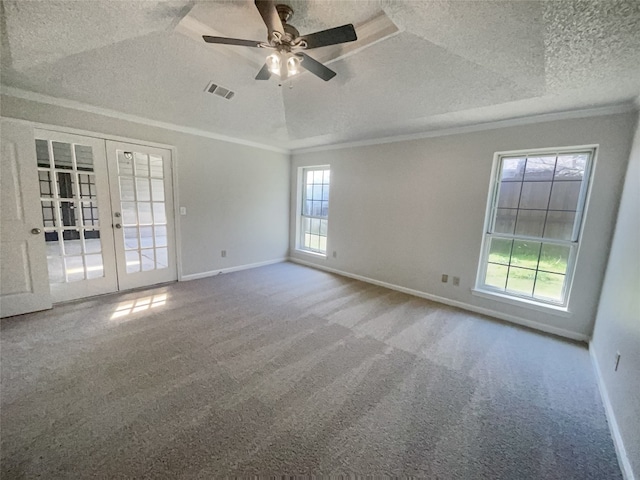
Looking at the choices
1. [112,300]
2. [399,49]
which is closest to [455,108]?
[399,49]

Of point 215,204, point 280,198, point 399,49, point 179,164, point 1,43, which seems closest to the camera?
point 1,43

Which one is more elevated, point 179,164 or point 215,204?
point 179,164

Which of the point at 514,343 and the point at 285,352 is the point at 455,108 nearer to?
the point at 514,343

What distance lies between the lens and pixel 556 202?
284cm

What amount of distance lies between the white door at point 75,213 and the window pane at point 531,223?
5.30 m

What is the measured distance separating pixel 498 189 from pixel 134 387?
4.25m

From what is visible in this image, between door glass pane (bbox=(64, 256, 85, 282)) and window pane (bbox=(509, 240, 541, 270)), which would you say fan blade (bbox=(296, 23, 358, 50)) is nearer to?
window pane (bbox=(509, 240, 541, 270))

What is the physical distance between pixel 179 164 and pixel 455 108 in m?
3.88

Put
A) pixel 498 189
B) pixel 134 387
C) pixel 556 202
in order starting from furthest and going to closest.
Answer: pixel 498 189
pixel 556 202
pixel 134 387

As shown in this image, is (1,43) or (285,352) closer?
(1,43)

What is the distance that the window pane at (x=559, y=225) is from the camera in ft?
9.10

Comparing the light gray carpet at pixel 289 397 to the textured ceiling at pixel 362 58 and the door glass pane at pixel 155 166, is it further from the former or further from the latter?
the textured ceiling at pixel 362 58

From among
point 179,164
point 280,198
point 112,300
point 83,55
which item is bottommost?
point 112,300

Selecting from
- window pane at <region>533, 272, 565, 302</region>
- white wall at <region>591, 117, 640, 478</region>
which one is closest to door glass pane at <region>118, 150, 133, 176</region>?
white wall at <region>591, 117, 640, 478</region>
